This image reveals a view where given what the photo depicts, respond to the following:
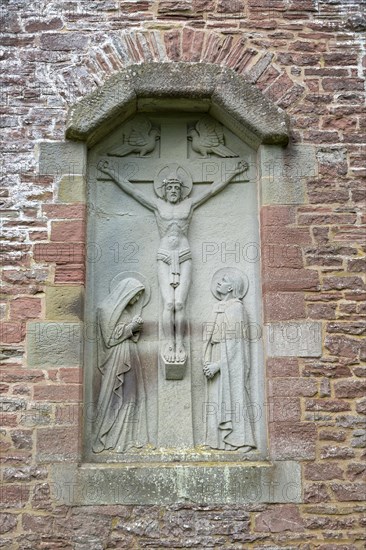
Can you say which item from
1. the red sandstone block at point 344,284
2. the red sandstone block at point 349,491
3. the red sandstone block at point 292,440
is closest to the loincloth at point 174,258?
the red sandstone block at point 344,284

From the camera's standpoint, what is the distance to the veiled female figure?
19.5 feet

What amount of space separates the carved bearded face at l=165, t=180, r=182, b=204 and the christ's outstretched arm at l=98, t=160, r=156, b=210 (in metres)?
0.14

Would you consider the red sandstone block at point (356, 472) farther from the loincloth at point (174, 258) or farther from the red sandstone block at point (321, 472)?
the loincloth at point (174, 258)

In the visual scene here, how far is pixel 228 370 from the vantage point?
19.7ft

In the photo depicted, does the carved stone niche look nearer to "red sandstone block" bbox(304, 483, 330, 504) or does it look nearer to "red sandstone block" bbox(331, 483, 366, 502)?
"red sandstone block" bbox(304, 483, 330, 504)

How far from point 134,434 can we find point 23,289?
137cm

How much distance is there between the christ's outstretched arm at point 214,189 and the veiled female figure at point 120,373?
0.82 m

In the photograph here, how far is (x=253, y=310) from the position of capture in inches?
245

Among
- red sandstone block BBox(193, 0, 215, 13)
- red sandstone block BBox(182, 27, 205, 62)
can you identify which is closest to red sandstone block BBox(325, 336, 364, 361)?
red sandstone block BBox(182, 27, 205, 62)

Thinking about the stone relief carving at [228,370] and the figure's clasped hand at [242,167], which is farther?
the figure's clasped hand at [242,167]

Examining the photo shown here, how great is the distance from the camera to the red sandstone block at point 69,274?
5.95 metres

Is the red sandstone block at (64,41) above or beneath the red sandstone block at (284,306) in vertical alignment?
above

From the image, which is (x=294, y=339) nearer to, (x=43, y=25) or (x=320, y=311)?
(x=320, y=311)

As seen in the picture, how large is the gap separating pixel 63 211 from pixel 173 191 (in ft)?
2.98
